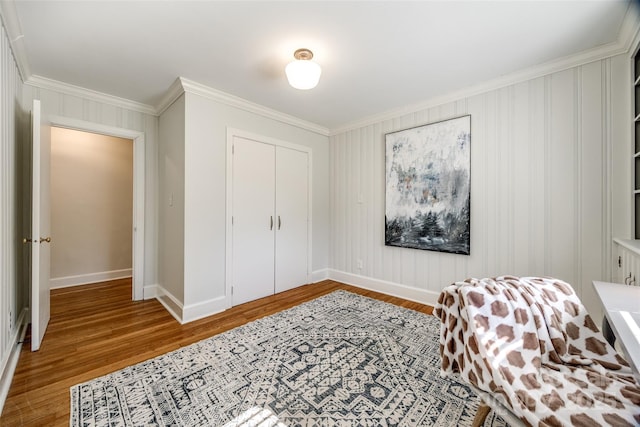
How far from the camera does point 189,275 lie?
2738mm

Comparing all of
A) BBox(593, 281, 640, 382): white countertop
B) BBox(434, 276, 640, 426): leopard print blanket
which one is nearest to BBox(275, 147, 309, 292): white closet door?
BBox(434, 276, 640, 426): leopard print blanket

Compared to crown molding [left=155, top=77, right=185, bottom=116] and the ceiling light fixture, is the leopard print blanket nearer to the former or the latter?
the ceiling light fixture

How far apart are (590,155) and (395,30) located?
1947 mm

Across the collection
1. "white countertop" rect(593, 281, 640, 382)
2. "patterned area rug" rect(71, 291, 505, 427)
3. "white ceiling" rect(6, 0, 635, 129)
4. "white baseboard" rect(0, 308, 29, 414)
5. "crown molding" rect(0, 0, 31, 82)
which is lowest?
"patterned area rug" rect(71, 291, 505, 427)

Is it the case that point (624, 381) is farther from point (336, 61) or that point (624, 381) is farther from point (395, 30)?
point (336, 61)

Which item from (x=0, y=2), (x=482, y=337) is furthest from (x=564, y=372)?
(x=0, y=2)

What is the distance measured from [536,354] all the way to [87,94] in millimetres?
4368

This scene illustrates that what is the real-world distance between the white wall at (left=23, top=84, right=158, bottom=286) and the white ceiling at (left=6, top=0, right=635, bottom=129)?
208 millimetres

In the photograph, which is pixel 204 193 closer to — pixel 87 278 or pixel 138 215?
pixel 138 215

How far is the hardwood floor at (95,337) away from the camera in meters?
1.58

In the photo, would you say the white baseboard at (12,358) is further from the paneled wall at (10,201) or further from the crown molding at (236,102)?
the crown molding at (236,102)

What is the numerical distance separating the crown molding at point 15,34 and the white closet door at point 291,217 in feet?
7.84

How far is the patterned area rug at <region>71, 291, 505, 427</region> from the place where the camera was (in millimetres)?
1460

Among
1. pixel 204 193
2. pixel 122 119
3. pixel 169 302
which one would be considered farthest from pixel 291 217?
pixel 122 119
